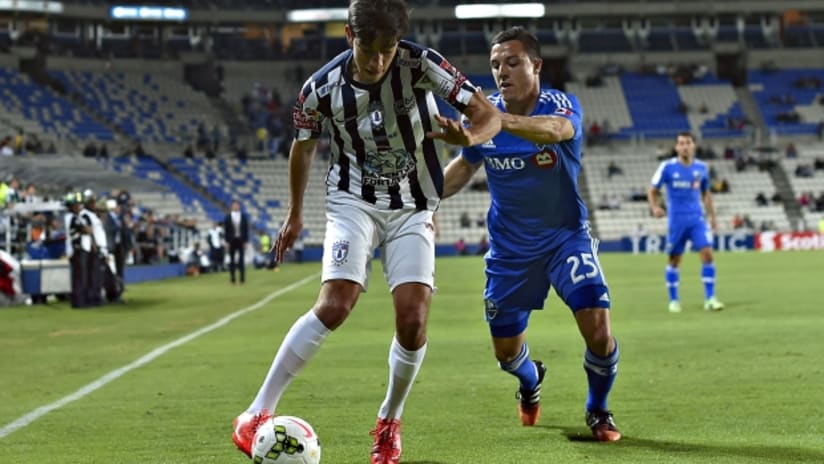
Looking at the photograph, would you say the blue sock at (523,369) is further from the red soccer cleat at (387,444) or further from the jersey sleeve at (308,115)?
the jersey sleeve at (308,115)

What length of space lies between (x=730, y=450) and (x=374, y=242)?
2167mm

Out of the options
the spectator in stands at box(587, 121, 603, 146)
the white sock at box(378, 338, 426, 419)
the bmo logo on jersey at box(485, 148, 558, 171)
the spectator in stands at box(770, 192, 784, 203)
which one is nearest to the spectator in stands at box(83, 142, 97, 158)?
the spectator in stands at box(587, 121, 603, 146)

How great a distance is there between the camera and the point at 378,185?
21.1 ft

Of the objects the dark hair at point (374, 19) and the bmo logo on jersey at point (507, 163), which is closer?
the dark hair at point (374, 19)

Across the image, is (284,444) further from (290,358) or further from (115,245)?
(115,245)

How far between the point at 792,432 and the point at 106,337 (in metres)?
10.7

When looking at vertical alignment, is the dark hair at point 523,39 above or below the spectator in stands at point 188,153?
above

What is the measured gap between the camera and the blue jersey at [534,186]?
732cm

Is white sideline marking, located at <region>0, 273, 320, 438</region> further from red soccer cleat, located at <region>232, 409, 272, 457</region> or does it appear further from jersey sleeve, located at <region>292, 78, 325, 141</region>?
jersey sleeve, located at <region>292, 78, 325, 141</region>

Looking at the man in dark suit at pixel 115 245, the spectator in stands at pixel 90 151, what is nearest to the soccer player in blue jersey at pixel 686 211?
the man in dark suit at pixel 115 245

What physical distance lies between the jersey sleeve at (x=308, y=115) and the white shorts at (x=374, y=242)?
1.22ft

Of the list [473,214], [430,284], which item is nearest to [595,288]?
[430,284]

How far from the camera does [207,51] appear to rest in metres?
70.8

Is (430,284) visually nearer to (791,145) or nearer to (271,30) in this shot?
(791,145)
